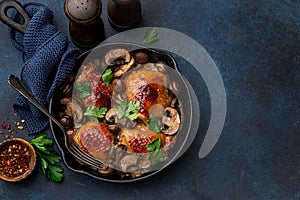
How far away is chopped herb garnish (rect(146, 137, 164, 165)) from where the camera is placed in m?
3.08

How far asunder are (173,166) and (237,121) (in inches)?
20.5

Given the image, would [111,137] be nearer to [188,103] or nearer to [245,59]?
[188,103]

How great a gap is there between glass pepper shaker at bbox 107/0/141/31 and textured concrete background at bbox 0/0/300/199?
10cm

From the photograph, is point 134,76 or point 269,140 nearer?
point 134,76

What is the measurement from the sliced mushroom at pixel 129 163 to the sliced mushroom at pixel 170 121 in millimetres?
248

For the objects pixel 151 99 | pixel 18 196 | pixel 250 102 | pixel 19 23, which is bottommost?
pixel 18 196

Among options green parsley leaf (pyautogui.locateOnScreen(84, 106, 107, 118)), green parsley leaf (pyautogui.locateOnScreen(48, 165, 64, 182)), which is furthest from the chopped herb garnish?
green parsley leaf (pyautogui.locateOnScreen(48, 165, 64, 182))

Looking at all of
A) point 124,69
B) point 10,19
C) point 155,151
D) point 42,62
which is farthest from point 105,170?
point 10,19

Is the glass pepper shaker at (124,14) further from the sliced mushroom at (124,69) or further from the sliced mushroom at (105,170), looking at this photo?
the sliced mushroom at (105,170)

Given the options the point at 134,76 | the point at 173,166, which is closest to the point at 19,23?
the point at 134,76

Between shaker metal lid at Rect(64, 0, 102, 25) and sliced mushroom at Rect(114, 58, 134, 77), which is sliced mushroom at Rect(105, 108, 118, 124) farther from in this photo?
shaker metal lid at Rect(64, 0, 102, 25)

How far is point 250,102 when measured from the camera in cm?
340

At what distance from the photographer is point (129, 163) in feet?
10.2

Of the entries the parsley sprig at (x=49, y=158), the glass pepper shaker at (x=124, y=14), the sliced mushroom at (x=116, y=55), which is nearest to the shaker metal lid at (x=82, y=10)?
the glass pepper shaker at (x=124, y=14)
